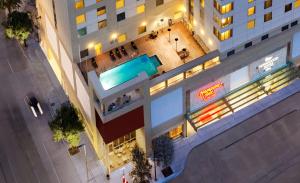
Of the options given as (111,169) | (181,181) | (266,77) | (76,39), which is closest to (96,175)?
(111,169)

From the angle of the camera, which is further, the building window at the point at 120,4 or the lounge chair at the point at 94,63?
the lounge chair at the point at 94,63

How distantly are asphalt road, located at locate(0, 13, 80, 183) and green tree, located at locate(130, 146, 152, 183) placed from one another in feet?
30.3

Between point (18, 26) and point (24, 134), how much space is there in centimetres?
1931

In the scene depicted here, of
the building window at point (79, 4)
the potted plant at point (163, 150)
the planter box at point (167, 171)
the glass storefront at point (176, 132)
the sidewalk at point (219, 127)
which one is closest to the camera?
the building window at point (79, 4)

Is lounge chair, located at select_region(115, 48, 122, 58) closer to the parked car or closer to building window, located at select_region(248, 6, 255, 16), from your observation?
the parked car

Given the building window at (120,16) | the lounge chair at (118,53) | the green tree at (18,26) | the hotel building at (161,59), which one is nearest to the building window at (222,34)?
the hotel building at (161,59)

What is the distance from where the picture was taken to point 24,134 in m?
111

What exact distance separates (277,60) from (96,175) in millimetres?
33743

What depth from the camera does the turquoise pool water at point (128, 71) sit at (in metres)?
99.1

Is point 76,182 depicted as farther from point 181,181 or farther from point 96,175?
point 181,181

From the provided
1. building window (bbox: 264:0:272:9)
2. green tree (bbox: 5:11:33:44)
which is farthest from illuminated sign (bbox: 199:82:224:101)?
→ green tree (bbox: 5:11:33:44)

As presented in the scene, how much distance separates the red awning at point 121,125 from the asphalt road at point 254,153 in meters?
10.7

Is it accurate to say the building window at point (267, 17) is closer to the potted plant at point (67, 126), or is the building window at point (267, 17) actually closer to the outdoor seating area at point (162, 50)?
the outdoor seating area at point (162, 50)

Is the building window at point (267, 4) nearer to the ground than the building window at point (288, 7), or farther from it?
farther from it
